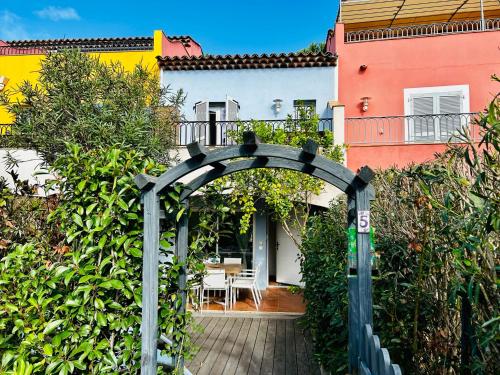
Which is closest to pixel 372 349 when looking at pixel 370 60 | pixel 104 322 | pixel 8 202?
pixel 104 322

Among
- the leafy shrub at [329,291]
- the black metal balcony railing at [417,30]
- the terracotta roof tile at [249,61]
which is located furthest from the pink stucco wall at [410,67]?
the leafy shrub at [329,291]

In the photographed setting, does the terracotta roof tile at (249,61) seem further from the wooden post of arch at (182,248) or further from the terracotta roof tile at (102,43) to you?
the wooden post of arch at (182,248)

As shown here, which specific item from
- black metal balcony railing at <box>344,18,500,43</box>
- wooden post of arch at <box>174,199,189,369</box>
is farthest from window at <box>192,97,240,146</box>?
wooden post of arch at <box>174,199,189,369</box>

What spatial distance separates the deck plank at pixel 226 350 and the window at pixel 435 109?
21.6ft

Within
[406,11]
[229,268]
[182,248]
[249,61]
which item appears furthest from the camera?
[406,11]

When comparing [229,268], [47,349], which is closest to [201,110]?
[229,268]

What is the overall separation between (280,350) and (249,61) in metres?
7.60

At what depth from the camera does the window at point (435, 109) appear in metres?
8.92

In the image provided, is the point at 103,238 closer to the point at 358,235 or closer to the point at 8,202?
the point at 8,202

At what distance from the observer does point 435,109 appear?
Result: 9.07 m

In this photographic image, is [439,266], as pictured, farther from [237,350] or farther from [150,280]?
[237,350]

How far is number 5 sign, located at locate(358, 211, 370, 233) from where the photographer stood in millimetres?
2488

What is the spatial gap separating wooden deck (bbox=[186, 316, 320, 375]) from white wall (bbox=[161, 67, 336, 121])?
18.8 ft

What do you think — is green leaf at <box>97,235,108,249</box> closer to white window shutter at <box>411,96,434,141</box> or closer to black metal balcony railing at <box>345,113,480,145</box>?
black metal balcony railing at <box>345,113,480,145</box>
